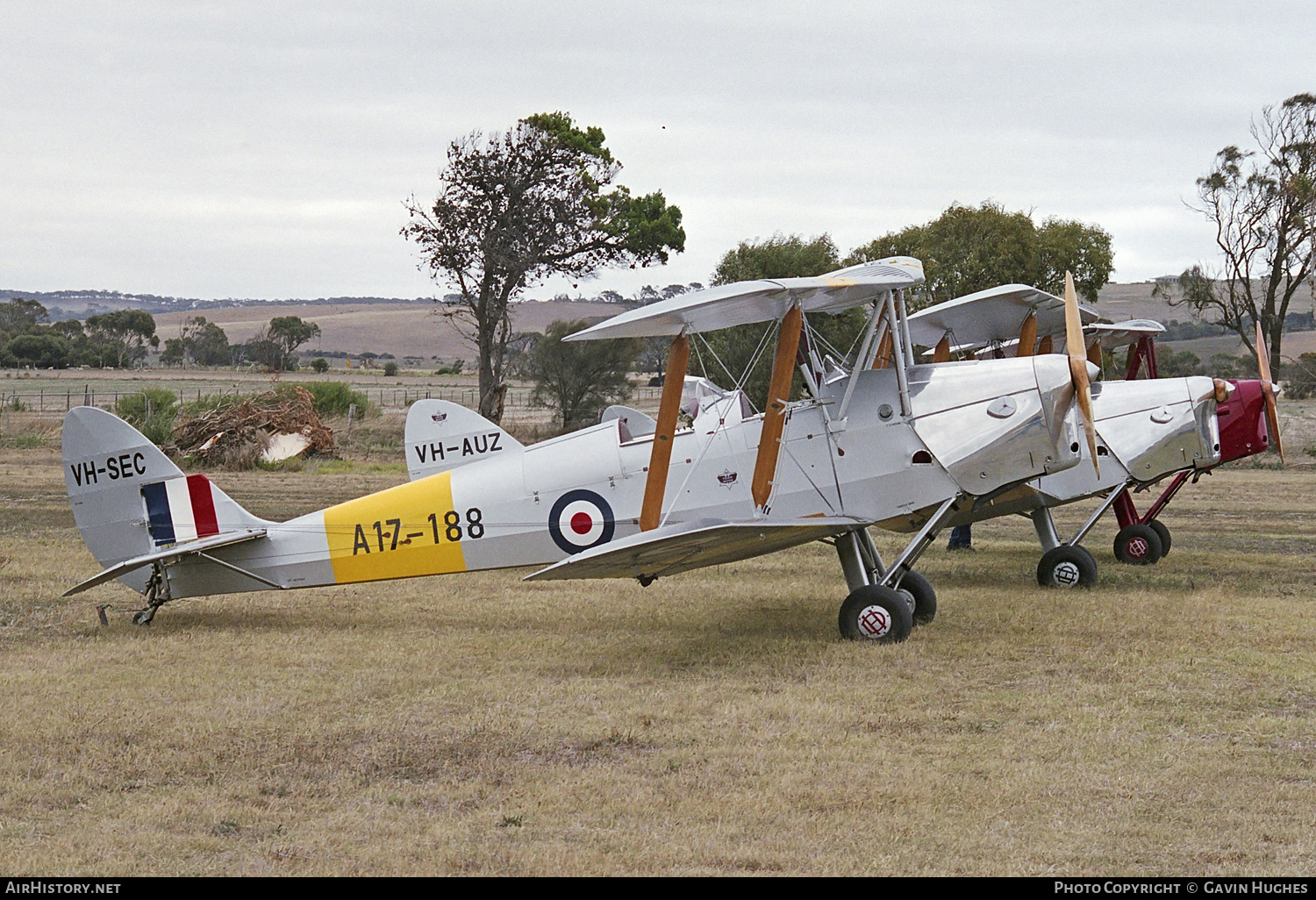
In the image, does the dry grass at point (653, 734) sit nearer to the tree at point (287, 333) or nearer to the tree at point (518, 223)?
the tree at point (518, 223)

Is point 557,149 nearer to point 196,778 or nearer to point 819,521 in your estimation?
point 819,521

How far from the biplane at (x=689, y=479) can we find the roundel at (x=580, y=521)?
0.01m

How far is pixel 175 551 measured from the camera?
32.5ft

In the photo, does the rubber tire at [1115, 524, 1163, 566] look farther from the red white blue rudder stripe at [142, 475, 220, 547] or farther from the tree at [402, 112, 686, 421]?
the tree at [402, 112, 686, 421]

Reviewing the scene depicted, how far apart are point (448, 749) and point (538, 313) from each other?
479ft

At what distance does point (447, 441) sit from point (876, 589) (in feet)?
12.7

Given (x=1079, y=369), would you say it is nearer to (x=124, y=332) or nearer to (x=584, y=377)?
(x=584, y=377)

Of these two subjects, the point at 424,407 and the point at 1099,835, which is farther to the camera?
the point at 424,407

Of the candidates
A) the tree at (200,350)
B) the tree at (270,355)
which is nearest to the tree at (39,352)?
the tree at (200,350)

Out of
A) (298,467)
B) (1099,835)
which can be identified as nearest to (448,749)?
(1099,835)

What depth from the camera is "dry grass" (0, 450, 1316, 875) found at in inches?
194

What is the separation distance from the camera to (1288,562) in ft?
45.5

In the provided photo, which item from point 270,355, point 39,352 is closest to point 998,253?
point 270,355

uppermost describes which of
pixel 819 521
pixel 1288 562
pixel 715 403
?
pixel 715 403
